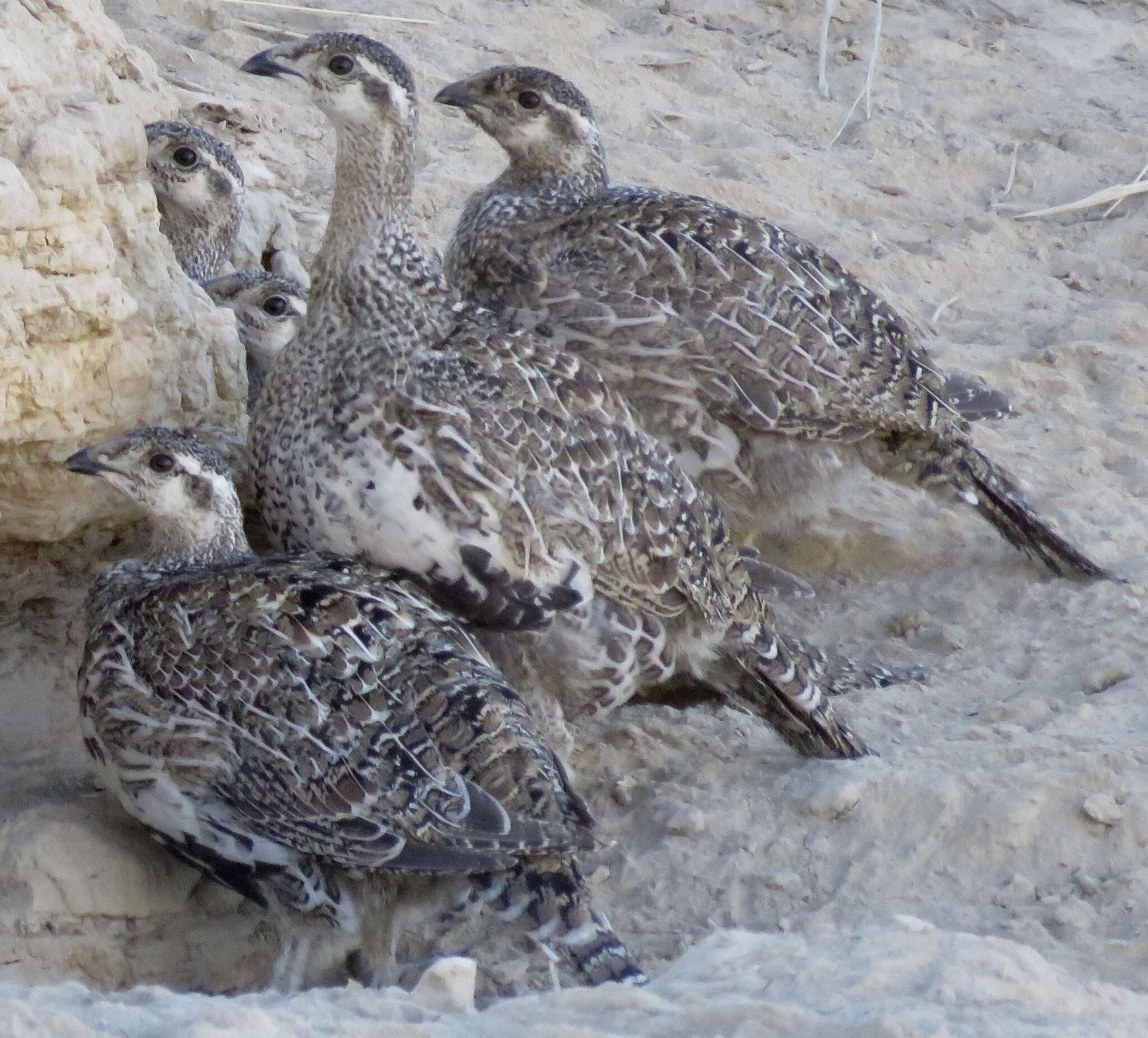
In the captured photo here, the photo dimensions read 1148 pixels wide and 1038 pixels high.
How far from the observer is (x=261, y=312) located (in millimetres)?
5695

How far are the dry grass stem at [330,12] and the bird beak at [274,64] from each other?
2669 mm

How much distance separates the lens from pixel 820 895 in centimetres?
416

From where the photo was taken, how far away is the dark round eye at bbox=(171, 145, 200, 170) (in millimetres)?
5898

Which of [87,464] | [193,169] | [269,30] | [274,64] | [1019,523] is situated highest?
[274,64]

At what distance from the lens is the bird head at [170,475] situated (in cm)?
429

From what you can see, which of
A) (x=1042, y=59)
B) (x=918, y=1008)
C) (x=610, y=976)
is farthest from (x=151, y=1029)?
(x=1042, y=59)

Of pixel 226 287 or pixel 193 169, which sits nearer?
pixel 226 287

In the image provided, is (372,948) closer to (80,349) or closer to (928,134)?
(80,349)

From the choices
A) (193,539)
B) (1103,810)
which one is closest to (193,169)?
(193,539)

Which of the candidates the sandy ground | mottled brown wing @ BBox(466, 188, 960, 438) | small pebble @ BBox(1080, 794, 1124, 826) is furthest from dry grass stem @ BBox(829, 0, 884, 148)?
small pebble @ BBox(1080, 794, 1124, 826)

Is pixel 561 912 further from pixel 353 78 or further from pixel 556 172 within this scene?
pixel 556 172

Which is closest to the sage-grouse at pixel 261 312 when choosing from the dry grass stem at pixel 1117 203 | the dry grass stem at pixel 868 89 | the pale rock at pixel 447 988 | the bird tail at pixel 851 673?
the bird tail at pixel 851 673

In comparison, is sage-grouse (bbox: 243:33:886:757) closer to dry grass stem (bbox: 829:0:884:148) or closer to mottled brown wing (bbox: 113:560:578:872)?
mottled brown wing (bbox: 113:560:578:872)

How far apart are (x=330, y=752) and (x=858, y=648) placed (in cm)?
209
